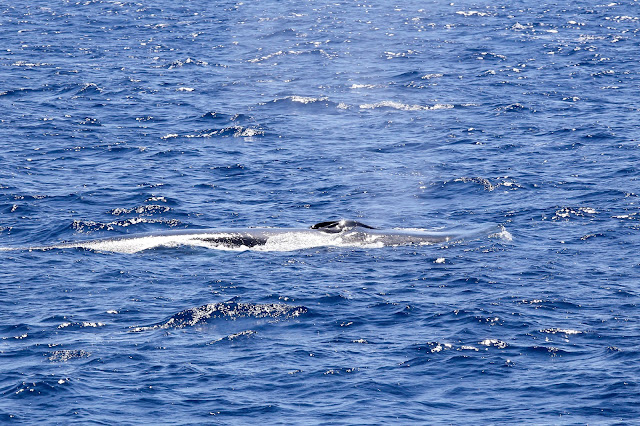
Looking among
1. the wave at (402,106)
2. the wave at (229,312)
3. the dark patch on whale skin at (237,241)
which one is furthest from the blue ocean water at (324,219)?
the dark patch on whale skin at (237,241)

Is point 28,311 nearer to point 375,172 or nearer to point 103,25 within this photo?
point 375,172

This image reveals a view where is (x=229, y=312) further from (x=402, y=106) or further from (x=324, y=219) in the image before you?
(x=402, y=106)

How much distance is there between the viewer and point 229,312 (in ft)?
128

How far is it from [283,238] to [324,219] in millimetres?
5075

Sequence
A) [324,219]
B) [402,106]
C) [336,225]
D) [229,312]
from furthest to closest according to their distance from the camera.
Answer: [402,106] < [324,219] < [336,225] < [229,312]

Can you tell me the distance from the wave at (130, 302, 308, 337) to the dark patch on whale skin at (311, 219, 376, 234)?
347 inches

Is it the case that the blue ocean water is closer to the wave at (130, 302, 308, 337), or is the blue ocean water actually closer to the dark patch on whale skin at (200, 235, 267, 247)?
the wave at (130, 302, 308, 337)

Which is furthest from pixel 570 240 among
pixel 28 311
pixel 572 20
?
pixel 572 20

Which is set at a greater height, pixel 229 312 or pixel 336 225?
pixel 229 312

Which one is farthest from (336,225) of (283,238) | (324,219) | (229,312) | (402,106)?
(402,106)

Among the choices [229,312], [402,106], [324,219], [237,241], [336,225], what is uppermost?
[229,312]

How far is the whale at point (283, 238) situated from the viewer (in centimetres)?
4709

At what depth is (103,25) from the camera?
11125 cm

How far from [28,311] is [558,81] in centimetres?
5278
